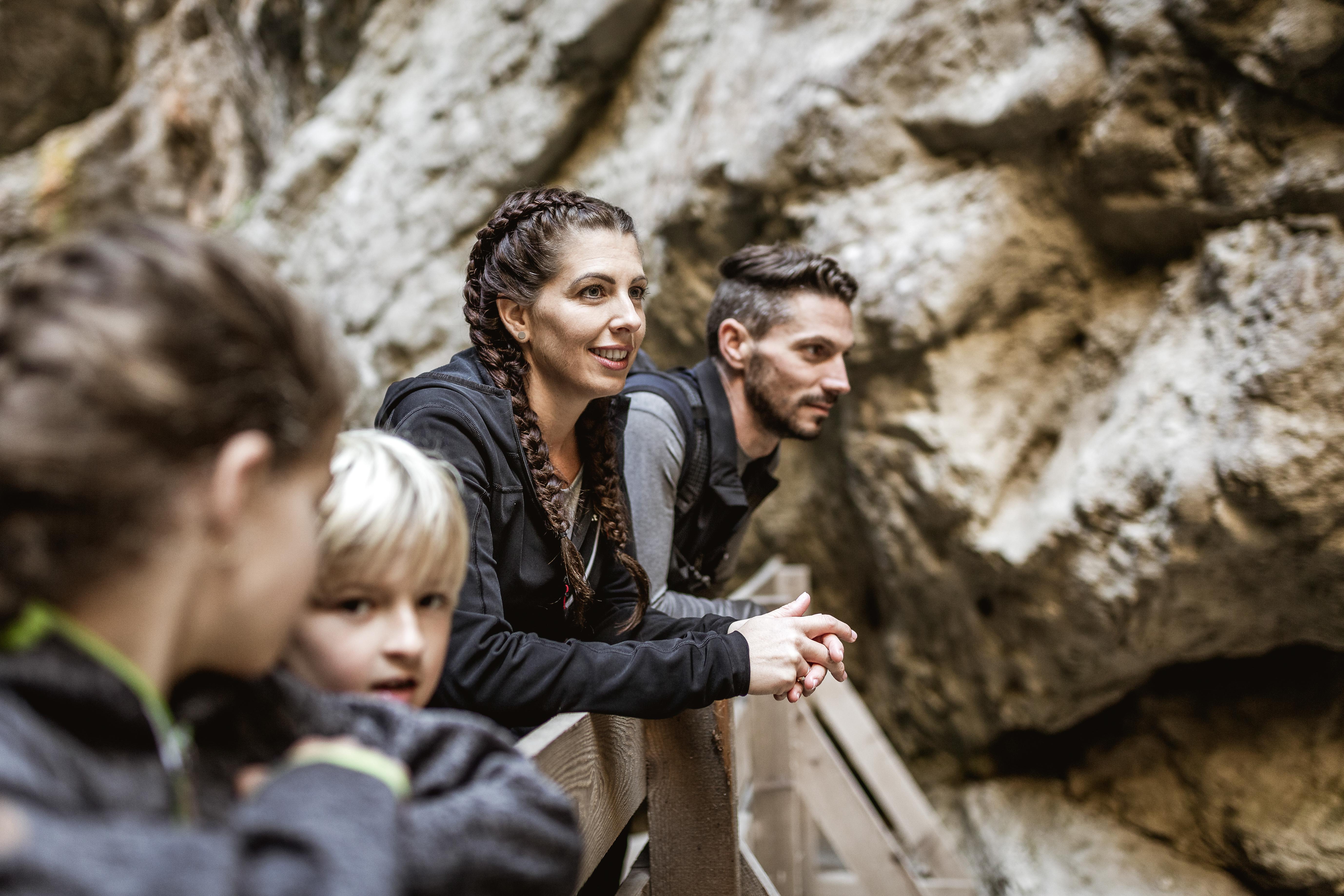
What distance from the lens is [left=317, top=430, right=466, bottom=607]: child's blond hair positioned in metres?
0.82

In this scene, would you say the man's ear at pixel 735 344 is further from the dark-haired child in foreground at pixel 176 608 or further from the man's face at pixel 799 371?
the dark-haired child in foreground at pixel 176 608

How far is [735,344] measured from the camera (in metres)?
2.32

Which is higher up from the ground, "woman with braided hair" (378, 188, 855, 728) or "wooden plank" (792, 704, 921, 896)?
"woman with braided hair" (378, 188, 855, 728)

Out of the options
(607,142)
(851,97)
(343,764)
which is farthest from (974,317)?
(343,764)

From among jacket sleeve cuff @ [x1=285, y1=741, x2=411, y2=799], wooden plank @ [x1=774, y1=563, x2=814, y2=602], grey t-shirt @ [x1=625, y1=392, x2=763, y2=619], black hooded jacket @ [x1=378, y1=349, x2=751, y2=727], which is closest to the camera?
jacket sleeve cuff @ [x1=285, y1=741, x2=411, y2=799]

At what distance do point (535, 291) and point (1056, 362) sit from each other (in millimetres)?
2260

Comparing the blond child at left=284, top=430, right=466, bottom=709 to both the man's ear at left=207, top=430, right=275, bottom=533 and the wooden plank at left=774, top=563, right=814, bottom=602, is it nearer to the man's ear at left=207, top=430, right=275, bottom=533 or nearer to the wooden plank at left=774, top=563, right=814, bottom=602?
the man's ear at left=207, top=430, right=275, bottom=533

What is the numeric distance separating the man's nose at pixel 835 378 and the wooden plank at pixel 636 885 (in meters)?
1.22

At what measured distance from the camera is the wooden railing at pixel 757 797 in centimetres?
115

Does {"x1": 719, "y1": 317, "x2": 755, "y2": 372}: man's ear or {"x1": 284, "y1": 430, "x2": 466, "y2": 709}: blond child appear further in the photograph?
{"x1": 719, "y1": 317, "x2": 755, "y2": 372}: man's ear

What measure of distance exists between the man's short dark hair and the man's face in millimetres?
27

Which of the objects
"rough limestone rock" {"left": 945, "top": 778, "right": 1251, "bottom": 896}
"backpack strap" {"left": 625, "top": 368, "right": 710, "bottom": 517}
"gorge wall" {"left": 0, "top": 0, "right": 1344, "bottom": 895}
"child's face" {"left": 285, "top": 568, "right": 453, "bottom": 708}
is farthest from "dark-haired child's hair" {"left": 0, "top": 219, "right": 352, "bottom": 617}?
"rough limestone rock" {"left": 945, "top": 778, "right": 1251, "bottom": 896}

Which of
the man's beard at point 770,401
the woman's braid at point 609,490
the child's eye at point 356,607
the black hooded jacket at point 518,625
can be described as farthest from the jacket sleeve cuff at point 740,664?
the man's beard at point 770,401

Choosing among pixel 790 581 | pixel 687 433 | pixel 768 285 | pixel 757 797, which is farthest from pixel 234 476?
pixel 790 581
